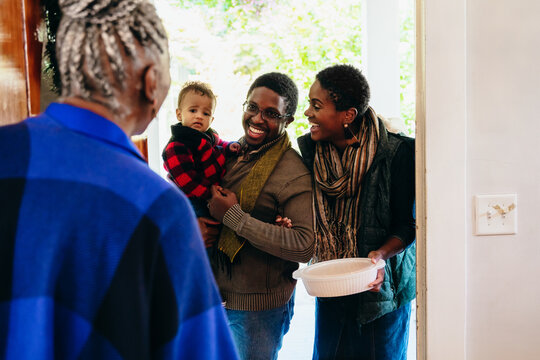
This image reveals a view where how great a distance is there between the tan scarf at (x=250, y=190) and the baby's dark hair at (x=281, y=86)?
0.17 metres

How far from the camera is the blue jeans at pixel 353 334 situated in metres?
1.58

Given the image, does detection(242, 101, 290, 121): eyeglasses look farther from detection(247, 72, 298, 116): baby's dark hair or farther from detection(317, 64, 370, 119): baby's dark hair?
detection(317, 64, 370, 119): baby's dark hair

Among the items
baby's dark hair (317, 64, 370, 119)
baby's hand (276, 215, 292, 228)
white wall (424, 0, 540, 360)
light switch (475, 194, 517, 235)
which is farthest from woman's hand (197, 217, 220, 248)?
light switch (475, 194, 517, 235)

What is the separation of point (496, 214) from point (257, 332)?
0.76 metres

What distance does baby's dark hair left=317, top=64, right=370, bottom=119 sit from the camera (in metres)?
1.56

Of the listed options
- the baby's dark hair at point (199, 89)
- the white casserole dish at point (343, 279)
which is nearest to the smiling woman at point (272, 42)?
the baby's dark hair at point (199, 89)

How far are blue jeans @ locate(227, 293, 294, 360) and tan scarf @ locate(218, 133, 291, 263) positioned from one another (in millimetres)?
183

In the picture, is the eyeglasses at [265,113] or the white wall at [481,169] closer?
the white wall at [481,169]

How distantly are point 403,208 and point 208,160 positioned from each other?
0.65 meters

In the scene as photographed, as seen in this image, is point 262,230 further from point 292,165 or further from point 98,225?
point 98,225

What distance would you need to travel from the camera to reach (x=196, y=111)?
1.67 meters

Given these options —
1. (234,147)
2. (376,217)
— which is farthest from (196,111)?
(376,217)

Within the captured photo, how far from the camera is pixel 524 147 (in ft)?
A: 4.07

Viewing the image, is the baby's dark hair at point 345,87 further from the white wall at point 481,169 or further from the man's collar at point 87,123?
the man's collar at point 87,123
